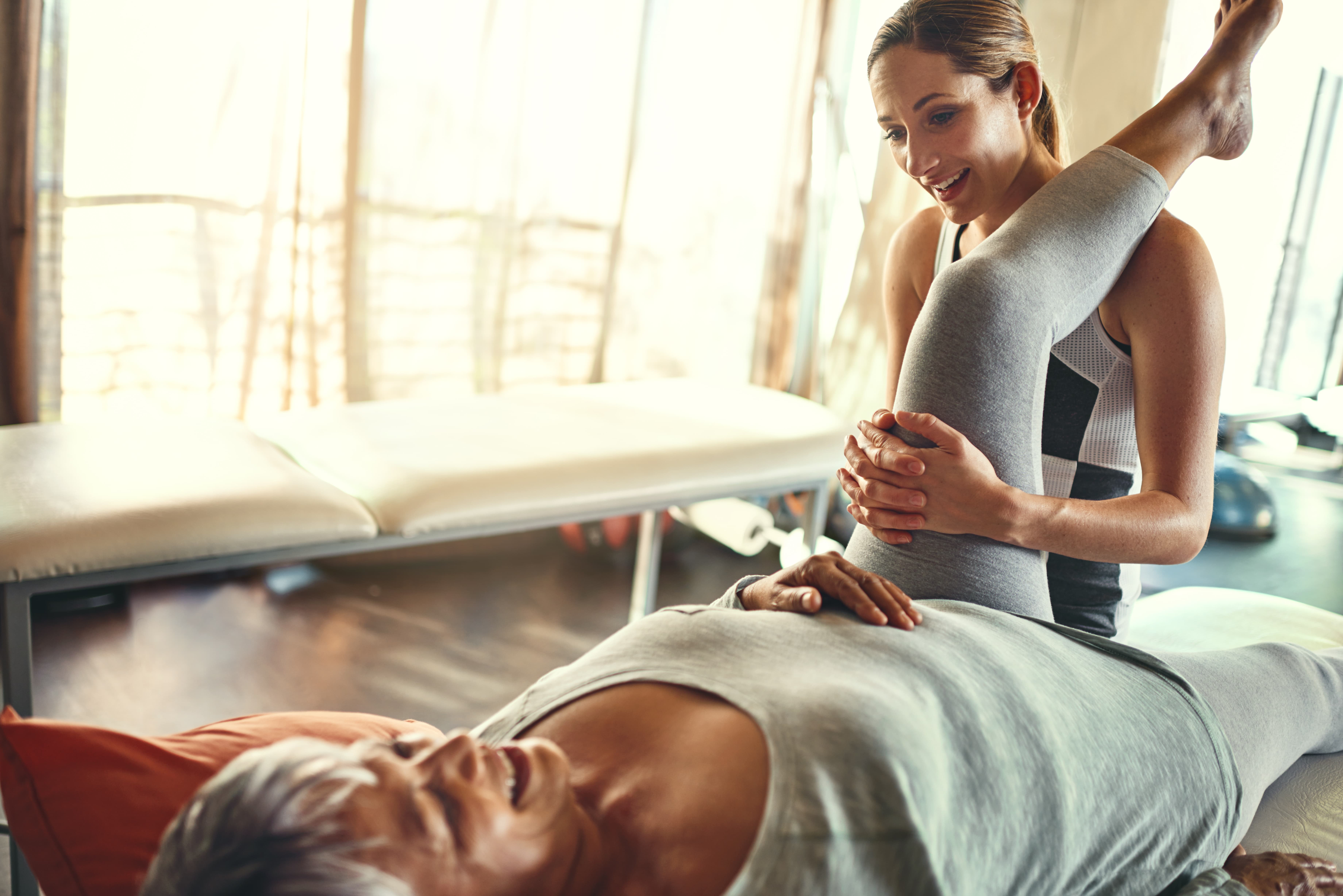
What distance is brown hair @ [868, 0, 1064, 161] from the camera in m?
1.21

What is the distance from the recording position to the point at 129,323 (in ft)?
7.67

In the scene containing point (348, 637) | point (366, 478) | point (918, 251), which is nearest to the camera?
point (918, 251)

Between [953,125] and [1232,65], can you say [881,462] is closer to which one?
[953,125]

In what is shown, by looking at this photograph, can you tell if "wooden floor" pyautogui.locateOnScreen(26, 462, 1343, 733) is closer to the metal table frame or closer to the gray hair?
the metal table frame

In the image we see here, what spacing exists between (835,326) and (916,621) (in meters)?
2.42

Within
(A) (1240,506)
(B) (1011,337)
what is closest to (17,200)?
(B) (1011,337)

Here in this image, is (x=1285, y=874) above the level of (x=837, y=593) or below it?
below

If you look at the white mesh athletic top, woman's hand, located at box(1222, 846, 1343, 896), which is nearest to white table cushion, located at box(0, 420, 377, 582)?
the white mesh athletic top

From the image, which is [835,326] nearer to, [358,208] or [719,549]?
[719,549]

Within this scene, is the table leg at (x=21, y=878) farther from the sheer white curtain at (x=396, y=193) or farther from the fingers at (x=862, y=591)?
the sheer white curtain at (x=396, y=193)

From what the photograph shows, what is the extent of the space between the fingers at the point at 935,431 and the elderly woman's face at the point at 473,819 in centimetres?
52

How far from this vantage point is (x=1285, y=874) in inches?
38.3

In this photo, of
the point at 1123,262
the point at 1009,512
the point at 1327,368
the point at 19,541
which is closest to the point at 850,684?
the point at 1009,512

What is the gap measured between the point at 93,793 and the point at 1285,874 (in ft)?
3.79
